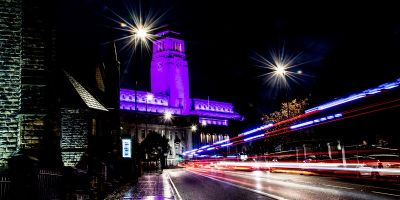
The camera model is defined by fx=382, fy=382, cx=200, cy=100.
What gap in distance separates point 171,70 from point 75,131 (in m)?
131

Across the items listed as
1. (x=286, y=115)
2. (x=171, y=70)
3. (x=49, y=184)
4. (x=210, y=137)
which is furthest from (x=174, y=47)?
(x=49, y=184)

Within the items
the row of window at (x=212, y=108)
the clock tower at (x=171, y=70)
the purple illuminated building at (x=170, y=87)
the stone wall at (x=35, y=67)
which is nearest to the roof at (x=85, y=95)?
the stone wall at (x=35, y=67)

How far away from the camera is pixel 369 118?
2773 cm

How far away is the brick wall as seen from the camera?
14.8m

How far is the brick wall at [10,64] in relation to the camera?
14789mm

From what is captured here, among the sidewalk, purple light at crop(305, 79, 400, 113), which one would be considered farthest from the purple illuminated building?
the sidewalk

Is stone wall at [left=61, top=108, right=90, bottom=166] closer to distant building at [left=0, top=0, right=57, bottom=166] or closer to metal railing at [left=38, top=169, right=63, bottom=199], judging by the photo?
distant building at [left=0, top=0, right=57, bottom=166]

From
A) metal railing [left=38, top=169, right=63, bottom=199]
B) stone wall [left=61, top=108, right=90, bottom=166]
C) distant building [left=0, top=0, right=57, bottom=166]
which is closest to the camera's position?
metal railing [left=38, top=169, right=63, bottom=199]

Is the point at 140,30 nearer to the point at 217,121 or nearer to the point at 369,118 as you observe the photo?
the point at 369,118

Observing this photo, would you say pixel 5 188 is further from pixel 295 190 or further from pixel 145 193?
pixel 295 190

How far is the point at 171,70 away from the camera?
15700 cm

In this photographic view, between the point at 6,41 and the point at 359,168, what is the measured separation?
1942 cm

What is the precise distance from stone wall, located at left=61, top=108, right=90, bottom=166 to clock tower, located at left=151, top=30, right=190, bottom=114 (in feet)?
429

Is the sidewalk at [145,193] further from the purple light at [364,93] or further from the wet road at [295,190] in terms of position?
the purple light at [364,93]
